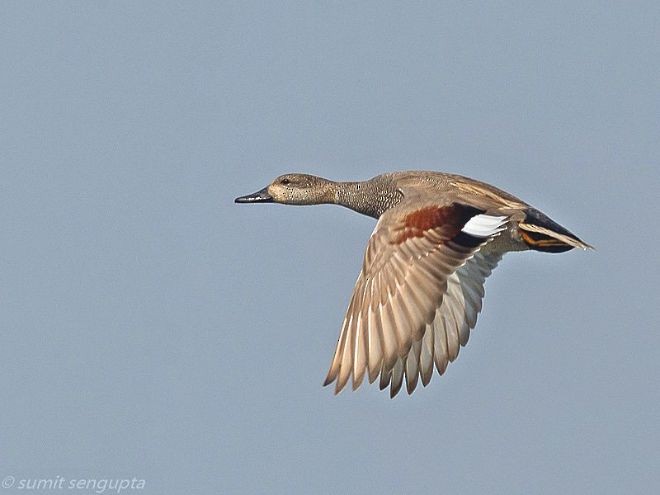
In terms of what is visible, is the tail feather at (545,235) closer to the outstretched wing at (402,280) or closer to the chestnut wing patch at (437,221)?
the outstretched wing at (402,280)

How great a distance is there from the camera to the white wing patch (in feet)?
31.4

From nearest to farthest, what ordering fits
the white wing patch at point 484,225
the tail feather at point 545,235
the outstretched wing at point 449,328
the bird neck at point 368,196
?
the white wing patch at point 484,225 < the tail feather at point 545,235 < the outstretched wing at point 449,328 < the bird neck at point 368,196

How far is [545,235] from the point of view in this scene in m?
10.4

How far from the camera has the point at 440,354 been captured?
10.8m

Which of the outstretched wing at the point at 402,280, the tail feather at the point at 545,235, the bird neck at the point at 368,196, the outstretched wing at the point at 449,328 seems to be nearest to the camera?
the outstretched wing at the point at 402,280

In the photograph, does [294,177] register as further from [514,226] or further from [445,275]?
[445,275]

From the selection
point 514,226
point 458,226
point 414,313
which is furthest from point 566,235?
point 414,313

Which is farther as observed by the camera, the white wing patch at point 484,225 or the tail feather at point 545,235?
the tail feather at point 545,235

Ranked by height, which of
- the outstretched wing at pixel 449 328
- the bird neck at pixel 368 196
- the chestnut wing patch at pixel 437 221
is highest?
the bird neck at pixel 368 196

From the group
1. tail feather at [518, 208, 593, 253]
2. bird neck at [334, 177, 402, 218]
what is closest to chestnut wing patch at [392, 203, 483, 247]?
tail feather at [518, 208, 593, 253]

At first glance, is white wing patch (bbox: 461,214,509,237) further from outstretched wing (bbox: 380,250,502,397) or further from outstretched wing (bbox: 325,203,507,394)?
outstretched wing (bbox: 380,250,502,397)

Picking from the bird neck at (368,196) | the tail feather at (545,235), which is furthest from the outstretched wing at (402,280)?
the bird neck at (368,196)

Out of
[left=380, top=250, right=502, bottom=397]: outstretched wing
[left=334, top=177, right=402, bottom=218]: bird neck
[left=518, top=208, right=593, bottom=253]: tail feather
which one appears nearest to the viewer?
[left=518, top=208, right=593, bottom=253]: tail feather

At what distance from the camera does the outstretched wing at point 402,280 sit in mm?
8914
